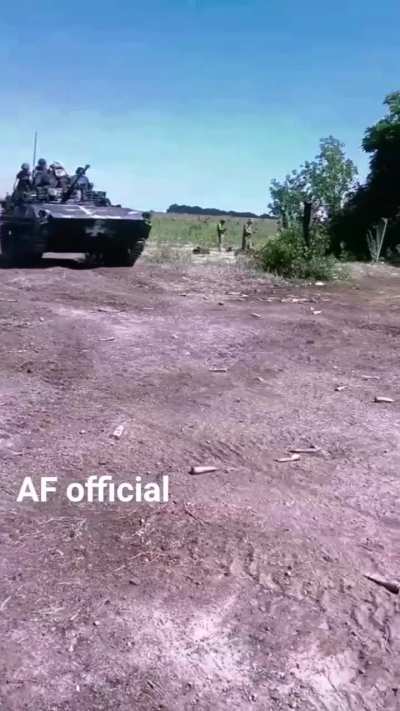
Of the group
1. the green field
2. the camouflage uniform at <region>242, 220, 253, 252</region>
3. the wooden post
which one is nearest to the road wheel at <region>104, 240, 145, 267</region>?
the green field

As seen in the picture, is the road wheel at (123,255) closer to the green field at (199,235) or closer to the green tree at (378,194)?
the green field at (199,235)

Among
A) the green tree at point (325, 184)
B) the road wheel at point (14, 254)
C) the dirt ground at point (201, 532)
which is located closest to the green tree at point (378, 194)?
the green tree at point (325, 184)

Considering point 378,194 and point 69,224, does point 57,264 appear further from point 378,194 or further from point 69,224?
point 378,194

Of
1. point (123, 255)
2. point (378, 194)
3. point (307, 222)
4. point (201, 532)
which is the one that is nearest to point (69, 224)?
point (123, 255)

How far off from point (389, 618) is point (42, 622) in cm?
131

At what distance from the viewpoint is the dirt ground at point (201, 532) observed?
246cm

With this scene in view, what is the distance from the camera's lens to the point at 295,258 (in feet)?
44.4

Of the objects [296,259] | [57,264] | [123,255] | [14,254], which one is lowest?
[57,264]

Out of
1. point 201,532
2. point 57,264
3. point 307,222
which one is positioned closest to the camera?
point 201,532

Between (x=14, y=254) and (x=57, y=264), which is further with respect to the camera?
(x=57, y=264)

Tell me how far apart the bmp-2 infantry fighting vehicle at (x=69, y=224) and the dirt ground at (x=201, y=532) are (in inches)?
214

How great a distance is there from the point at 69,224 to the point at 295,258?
163 inches

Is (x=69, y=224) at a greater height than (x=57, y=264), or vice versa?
(x=69, y=224)

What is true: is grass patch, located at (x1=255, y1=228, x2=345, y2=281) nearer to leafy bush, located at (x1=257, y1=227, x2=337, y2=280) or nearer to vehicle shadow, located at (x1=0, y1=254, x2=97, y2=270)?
leafy bush, located at (x1=257, y1=227, x2=337, y2=280)
